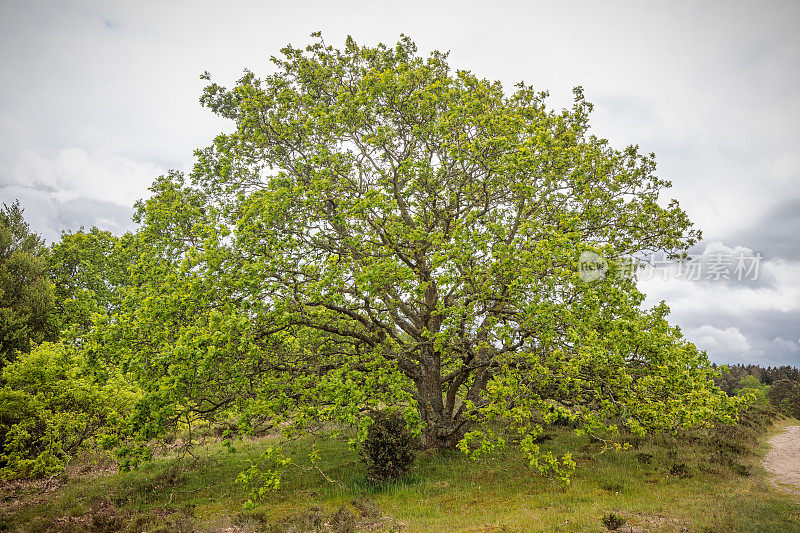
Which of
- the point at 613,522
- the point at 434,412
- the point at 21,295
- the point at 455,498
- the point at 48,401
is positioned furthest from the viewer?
the point at 21,295

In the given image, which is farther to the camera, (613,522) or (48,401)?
(48,401)

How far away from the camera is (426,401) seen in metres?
17.1

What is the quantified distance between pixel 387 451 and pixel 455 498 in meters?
3.14

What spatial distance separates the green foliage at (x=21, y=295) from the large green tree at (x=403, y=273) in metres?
15.4

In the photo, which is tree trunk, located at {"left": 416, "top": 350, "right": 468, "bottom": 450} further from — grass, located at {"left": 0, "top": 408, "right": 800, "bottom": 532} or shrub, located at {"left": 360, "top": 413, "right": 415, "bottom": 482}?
shrub, located at {"left": 360, "top": 413, "right": 415, "bottom": 482}

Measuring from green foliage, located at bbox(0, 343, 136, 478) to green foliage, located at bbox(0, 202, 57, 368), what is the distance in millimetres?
8766

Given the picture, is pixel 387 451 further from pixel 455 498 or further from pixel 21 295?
pixel 21 295

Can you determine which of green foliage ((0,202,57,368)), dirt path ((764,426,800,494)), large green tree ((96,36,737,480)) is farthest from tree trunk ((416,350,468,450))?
green foliage ((0,202,57,368))

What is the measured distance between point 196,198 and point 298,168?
493 centimetres

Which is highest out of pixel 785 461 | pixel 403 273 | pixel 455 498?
pixel 403 273

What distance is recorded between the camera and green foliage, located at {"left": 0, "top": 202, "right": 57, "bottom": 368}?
25266 millimetres

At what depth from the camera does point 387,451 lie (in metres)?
15.9

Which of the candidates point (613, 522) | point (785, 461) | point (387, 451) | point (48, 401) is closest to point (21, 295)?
point (48, 401)

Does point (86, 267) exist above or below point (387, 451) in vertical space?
above
